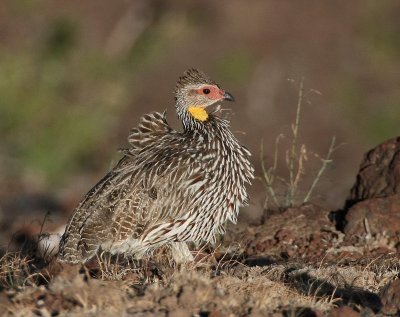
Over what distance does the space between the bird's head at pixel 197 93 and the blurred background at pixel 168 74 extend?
6.20 metres

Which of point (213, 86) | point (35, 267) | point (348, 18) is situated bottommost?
point (35, 267)

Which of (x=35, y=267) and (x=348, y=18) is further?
(x=348, y=18)

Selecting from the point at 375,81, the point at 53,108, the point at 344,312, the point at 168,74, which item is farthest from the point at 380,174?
the point at 375,81

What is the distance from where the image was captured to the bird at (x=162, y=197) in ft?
27.0

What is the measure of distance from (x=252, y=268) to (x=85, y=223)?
1.39 meters

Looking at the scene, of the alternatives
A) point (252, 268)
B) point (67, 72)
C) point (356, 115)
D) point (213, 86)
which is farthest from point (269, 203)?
point (356, 115)

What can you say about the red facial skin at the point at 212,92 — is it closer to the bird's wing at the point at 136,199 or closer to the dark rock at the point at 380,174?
the bird's wing at the point at 136,199

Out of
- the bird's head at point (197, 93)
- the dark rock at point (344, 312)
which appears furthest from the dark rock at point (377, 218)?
the dark rock at point (344, 312)

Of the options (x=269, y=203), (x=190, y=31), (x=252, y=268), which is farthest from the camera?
(x=190, y=31)

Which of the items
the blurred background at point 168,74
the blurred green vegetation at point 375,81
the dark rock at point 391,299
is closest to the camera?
the dark rock at point 391,299

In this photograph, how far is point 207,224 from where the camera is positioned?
8.45 m

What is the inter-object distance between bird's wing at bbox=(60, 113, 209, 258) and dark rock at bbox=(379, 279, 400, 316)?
2141 mm

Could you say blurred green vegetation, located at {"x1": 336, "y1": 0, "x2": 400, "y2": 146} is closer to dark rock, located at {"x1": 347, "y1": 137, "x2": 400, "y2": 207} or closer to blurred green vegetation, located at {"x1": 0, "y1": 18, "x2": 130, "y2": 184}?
blurred green vegetation, located at {"x1": 0, "y1": 18, "x2": 130, "y2": 184}

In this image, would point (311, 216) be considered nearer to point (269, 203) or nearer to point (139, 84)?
point (269, 203)
